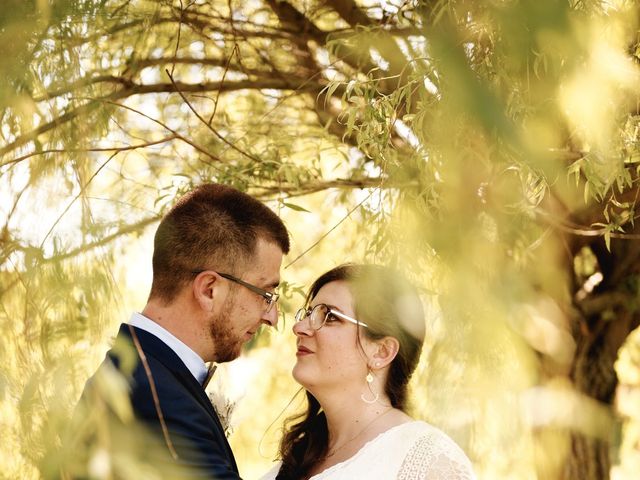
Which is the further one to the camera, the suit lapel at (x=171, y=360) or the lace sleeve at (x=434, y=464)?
the lace sleeve at (x=434, y=464)

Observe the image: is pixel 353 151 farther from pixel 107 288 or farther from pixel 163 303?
pixel 107 288

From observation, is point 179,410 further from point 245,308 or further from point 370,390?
point 370,390

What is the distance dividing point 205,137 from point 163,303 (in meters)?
2.17

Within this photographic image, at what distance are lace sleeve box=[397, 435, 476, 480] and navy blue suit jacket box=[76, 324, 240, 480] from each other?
0.53 meters

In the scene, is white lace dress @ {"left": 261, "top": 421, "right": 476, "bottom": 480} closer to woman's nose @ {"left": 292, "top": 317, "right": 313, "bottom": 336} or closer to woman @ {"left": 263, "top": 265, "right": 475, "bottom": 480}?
woman @ {"left": 263, "top": 265, "right": 475, "bottom": 480}

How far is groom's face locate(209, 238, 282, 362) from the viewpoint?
7.36ft

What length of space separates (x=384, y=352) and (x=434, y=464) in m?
0.42

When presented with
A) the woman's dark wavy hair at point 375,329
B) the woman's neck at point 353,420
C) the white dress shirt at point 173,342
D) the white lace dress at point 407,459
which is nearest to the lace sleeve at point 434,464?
the white lace dress at point 407,459

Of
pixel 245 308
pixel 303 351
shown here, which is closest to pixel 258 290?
pixel 245 308

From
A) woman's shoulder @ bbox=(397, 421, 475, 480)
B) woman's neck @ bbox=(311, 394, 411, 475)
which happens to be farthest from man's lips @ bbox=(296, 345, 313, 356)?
woman's shoulder @ bbox=(397, 421, 475, 480)

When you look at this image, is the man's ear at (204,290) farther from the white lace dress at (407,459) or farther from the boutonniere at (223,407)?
the white lace dress at (407,459)

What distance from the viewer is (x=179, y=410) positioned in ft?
6.42

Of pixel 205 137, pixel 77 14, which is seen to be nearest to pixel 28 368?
pixel 77 14

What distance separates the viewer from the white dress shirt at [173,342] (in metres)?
2.13
